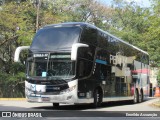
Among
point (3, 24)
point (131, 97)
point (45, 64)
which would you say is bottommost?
point (131, 97)

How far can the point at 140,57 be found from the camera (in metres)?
27.0

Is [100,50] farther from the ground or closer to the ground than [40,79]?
farther from the ground

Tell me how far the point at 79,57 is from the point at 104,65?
293cm

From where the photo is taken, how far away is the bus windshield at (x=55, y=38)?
17.1m

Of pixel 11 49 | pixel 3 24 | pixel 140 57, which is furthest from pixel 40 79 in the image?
pixel 11 49

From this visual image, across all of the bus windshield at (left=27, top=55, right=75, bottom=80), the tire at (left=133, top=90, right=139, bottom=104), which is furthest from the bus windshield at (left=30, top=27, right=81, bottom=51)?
the tire at (left=133, top=90, right=139, bottom=104)

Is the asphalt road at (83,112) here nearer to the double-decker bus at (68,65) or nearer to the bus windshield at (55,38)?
the double-decker bus at (68,65)

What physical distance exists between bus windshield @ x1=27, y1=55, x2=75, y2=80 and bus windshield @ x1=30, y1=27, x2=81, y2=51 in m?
0.59

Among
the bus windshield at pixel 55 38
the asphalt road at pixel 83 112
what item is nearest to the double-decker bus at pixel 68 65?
the bus windshield at pixel 55 38

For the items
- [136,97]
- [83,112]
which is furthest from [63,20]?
[83,112]

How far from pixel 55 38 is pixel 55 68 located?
1.42 m

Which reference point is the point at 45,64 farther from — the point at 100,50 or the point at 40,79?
the point at 100,50

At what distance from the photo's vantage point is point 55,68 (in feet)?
55.6

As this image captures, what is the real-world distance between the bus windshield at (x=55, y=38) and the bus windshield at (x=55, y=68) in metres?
0.59
